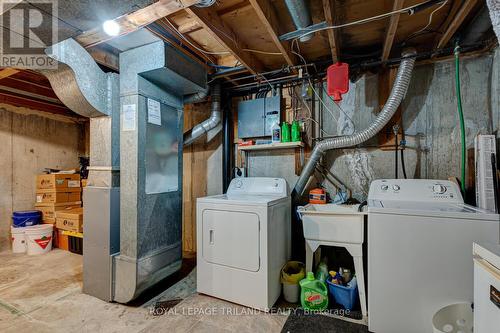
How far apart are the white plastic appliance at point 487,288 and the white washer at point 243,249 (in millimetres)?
1196

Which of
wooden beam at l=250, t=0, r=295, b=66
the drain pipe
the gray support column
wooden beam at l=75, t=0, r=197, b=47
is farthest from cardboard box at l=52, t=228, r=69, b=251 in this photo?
the drain pipe

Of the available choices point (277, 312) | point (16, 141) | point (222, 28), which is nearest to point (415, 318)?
point (277, 312)

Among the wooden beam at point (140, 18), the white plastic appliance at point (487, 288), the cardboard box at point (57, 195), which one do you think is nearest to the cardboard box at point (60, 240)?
the cardboard box at point (57, 195)

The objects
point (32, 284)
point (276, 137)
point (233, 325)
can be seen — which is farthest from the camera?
point (276, 137)

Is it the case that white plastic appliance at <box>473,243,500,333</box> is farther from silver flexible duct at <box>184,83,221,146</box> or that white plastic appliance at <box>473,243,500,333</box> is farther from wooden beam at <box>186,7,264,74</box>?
silver flexible duct at <box>184,83,221,146</box>

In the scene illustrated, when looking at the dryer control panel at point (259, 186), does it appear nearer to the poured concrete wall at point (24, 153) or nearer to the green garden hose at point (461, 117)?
the green garden hose at point (461, 117)

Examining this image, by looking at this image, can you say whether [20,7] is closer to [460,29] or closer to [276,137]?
[276,137]

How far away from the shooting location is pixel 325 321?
67.7 inches

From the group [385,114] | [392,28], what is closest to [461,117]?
[385,114]

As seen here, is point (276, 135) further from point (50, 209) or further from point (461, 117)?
point (50, 209)

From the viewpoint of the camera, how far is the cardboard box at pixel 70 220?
317 centimetres

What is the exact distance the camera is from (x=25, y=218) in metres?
3.31

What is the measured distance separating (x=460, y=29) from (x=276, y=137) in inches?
70.9

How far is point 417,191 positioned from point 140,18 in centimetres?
250
